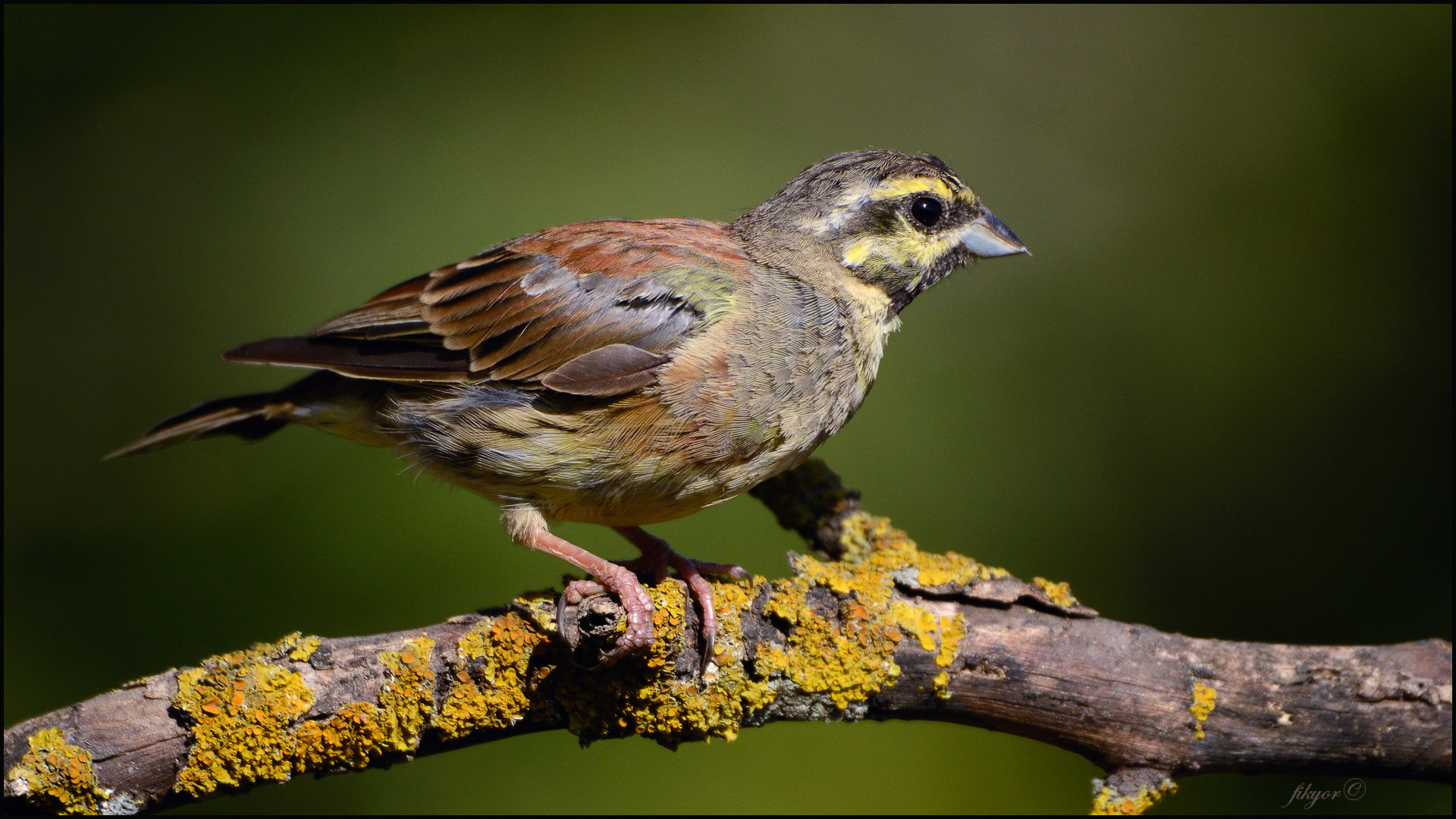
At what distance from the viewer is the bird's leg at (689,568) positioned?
11.1ft

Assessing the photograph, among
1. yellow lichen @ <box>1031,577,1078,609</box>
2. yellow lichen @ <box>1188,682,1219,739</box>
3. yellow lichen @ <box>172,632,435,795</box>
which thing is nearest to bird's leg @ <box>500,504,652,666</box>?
yellow lichen @ <box>172,632,435,795</box>

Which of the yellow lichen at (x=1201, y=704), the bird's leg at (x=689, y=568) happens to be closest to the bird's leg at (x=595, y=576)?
the bird's leg at (x=689, y=568)

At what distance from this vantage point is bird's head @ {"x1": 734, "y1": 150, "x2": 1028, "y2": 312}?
4180 millimetres

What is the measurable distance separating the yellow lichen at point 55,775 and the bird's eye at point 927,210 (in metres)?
3.34

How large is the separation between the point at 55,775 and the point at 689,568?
6.71 feet

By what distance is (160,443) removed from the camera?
14.5ft

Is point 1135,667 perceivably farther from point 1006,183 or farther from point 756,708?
point 1006,183

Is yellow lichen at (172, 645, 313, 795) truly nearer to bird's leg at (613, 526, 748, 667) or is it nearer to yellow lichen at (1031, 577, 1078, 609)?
bird's leg at (613, 526, 748, 667)

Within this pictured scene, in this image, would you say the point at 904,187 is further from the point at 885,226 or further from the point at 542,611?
the point at 542,611

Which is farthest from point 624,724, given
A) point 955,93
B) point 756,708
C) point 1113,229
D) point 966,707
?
point 955,93

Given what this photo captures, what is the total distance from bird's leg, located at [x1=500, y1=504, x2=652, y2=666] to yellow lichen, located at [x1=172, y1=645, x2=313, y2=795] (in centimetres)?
88

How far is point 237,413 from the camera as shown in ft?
14.6

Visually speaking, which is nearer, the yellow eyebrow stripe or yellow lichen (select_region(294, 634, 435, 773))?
yellow lichen (select_region(294, 634, 435, 773))

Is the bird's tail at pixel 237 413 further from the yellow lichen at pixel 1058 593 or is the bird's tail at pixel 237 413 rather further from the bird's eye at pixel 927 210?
the yellow lichen at pixel 1058 593
